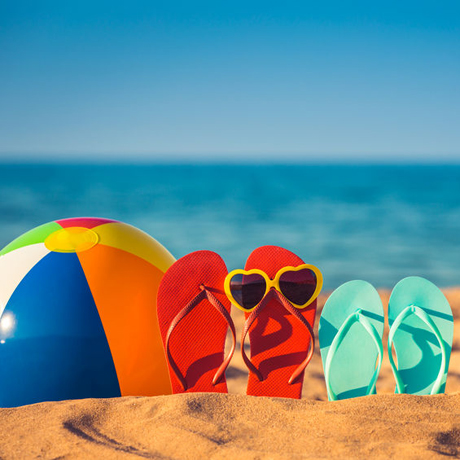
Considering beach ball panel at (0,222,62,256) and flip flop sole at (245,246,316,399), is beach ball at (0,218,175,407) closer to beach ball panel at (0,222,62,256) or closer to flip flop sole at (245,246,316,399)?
beach ball panel at (0,222,62,256)

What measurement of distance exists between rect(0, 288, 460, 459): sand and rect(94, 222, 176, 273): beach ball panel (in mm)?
714

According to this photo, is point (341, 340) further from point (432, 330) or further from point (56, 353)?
point (56, 353)

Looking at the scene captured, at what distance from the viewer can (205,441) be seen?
75.1 inches

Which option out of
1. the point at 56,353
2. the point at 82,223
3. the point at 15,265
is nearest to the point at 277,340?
the point at 56,353

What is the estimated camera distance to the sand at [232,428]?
1.87m

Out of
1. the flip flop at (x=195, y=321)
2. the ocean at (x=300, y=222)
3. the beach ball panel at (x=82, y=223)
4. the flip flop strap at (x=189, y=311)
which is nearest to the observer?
the flip flop strap at (x=189, y=311)

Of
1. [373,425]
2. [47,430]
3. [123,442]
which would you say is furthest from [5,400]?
[373,425]

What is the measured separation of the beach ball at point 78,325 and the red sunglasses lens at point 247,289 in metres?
0.41

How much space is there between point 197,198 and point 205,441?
28.2 m

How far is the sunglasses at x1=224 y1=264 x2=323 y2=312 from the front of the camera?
2.45 m

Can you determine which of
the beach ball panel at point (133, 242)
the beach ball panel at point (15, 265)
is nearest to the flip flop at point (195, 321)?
the beach ball panel at point (133, 242)

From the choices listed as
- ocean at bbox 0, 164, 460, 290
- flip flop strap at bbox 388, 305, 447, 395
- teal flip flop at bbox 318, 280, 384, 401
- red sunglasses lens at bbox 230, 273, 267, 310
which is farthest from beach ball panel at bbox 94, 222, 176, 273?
ocean at bbox 0, 164, 460, 290

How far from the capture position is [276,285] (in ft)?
8.18

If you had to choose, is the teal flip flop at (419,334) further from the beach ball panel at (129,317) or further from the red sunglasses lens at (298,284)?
the beach ball panel at (129,317)
